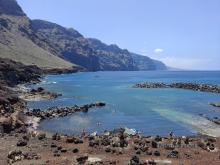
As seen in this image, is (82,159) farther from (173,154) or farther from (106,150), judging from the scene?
(173,154)

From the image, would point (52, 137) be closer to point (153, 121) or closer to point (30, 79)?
point (153, 121)

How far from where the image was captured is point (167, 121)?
87625 millimetres

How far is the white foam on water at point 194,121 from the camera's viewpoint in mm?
76375

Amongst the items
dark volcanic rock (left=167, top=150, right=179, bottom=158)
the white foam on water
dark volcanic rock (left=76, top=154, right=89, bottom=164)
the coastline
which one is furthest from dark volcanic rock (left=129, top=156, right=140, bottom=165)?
the white foam on water

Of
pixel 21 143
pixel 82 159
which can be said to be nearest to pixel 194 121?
pixel 21 143

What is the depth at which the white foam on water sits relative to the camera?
76375 mm

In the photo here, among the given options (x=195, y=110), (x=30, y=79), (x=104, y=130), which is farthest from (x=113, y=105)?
(x=30, y=79)

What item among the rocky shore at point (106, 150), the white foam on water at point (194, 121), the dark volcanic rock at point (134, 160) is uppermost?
the dark volcanic rock at point (134, 160)

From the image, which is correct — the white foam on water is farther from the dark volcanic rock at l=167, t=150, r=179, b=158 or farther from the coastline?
the dark volcanic rock at l=167, t=150, r=179, b=158

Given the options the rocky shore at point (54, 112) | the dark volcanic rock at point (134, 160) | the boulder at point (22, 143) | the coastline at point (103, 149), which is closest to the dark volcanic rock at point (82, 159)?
the coastline at point (103, 149)

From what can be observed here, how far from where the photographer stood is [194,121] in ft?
287

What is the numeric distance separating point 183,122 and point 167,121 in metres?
3.19

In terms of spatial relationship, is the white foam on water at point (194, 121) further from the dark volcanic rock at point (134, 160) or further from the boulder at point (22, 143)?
the boulder at point (22, 143)

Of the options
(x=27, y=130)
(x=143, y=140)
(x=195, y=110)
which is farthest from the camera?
(x=195, y=110)
